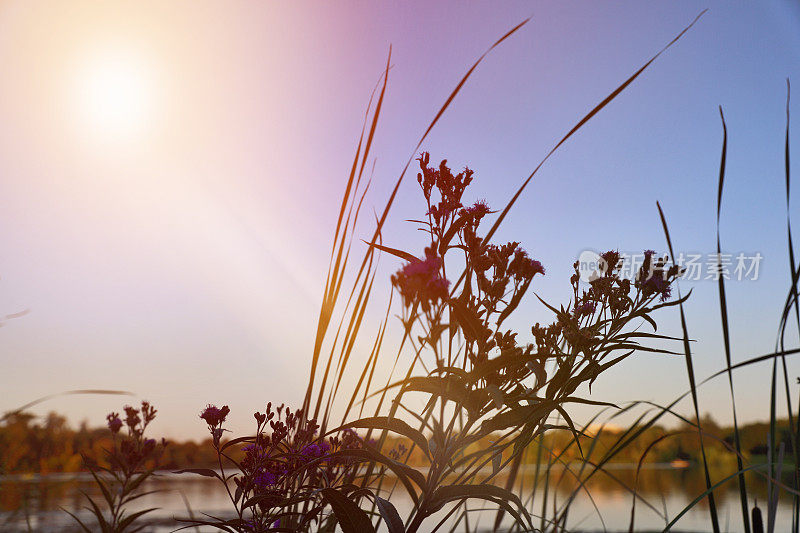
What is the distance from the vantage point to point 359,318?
139 centimetres

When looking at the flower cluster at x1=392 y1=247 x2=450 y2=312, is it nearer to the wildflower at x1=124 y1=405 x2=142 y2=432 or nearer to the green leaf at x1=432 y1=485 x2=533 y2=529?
the green leaf at x1=432 y1=485 x2=533 y2=529

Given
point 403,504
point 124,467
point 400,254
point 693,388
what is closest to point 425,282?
point 400,254

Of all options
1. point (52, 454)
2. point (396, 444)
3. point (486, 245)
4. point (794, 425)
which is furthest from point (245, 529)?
point (52, 454)

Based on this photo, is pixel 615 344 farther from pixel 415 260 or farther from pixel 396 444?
pixel 396 444

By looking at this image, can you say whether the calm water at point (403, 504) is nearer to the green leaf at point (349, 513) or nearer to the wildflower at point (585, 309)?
the green leaf at point (349, 513)

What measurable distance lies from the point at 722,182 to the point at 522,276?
83cm

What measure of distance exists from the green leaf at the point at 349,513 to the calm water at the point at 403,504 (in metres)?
0.29

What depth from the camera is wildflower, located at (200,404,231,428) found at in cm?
127

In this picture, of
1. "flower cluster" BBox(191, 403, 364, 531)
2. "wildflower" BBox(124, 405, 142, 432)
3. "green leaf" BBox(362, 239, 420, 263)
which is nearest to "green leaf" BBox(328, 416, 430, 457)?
"flower cluster" BBox(191, 403, 364, 531)

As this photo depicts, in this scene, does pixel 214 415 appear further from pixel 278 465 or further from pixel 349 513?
pixel 349 513

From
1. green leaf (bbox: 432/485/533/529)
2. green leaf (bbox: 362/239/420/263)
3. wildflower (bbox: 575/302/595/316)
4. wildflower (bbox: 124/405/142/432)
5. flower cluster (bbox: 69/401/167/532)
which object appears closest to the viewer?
green leaf (bbox: 432/485/533/529)

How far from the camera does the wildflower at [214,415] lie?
4.17 ft

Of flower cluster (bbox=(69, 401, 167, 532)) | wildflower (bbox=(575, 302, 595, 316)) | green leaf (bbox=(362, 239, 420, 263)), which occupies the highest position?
green leaf (bbox=(362, 239, 420, 263))

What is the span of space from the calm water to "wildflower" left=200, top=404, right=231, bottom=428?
0.20 meters
